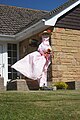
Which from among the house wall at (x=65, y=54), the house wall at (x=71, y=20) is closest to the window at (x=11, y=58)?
the house wall at (x=65, y=54)

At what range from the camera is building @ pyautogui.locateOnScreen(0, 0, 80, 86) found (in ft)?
47.8

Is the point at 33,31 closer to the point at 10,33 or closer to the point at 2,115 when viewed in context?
the point at 10,33

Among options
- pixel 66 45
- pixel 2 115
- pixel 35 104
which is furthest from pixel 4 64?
pixel 2 115

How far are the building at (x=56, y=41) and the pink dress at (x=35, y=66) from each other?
44.8 inches

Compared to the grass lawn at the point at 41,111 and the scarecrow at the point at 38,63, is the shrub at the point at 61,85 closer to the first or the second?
the scarecrow at the point at 38,63

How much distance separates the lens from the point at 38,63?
13.1m

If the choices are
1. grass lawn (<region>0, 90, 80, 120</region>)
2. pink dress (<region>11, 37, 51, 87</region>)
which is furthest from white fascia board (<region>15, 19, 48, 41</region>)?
grass lawn (<region>0, 90, 80, 120</region>)

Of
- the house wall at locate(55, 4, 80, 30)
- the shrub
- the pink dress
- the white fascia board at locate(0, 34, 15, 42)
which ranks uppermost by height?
the house wall at locate(55, 4, 80, 30)

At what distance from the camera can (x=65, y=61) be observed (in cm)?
1487

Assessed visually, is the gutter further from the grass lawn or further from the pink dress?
the grass lawn

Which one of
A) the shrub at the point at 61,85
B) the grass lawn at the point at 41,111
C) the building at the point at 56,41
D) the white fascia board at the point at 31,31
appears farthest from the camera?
the building at the point at 56,41

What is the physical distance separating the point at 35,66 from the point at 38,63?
20 cm

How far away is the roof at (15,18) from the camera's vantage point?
1742cm

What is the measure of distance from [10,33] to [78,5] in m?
4.02
